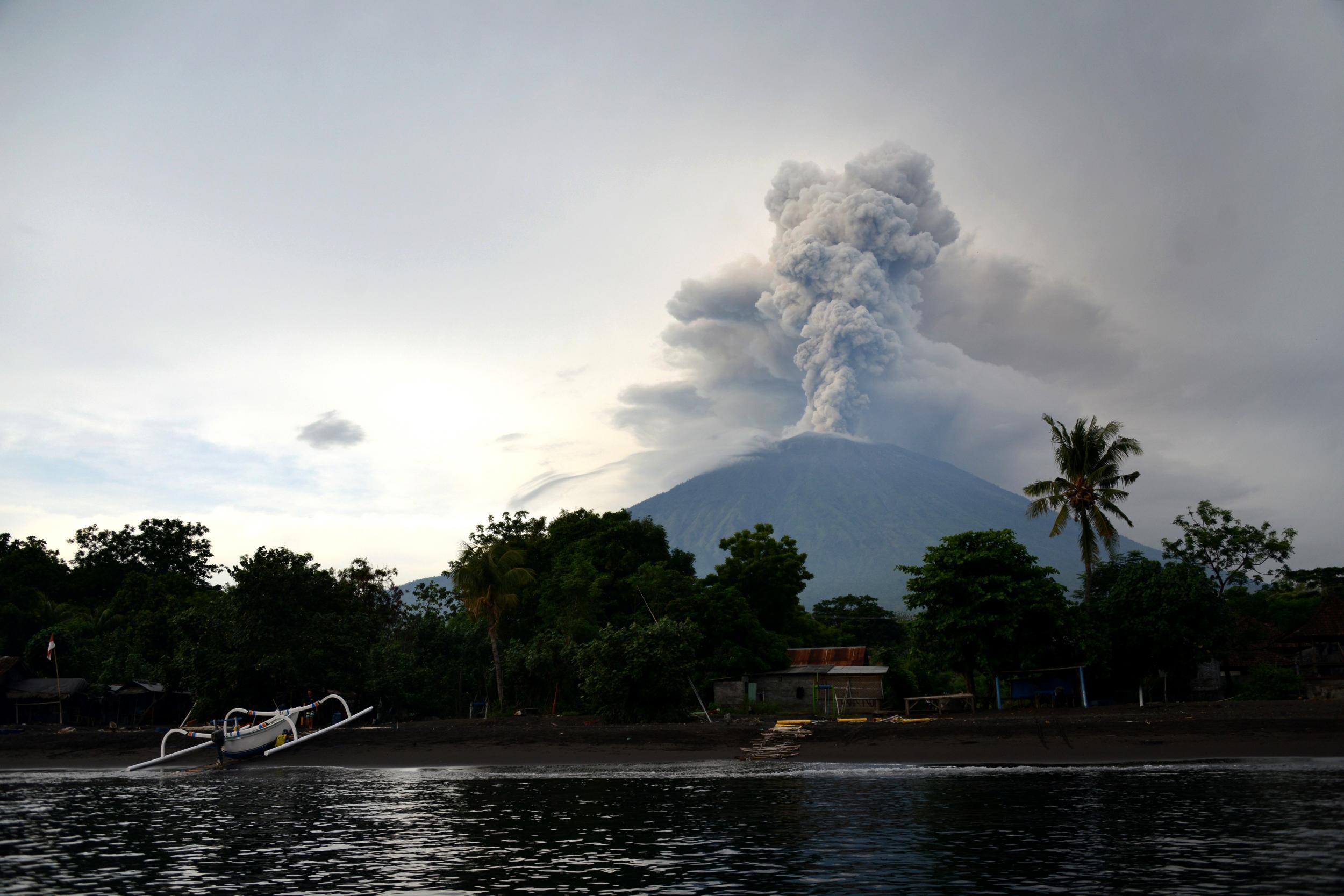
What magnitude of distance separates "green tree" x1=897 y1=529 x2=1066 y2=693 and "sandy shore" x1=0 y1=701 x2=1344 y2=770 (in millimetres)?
2578

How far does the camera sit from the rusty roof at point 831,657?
52.2m

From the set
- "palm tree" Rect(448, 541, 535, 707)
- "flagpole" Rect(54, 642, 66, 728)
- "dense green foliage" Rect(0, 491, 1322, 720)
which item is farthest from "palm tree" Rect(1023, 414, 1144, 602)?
"flagpole" Rect(54, 642, 66, 728)

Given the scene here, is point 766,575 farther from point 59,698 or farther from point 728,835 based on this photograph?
point 59,698

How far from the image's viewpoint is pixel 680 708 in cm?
4228

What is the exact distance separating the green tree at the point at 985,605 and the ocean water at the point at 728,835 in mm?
10641

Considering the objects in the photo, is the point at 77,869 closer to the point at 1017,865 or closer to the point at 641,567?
the point at 1017,865

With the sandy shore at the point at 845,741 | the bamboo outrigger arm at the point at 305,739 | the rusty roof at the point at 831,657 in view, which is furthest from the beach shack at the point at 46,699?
the rusty roof at the point at 831,657

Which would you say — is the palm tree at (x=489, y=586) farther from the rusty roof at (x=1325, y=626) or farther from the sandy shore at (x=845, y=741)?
the rusty roof at (x=1325, y=626)

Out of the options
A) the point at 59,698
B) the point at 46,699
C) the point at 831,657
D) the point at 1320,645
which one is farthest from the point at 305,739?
the point at 1320,645

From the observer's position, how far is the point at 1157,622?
3850 cm

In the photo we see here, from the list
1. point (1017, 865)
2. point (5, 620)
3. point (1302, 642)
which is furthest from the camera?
point (5, 620)

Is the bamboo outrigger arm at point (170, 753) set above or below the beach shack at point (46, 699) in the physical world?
below

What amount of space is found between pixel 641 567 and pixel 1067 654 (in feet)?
80.0

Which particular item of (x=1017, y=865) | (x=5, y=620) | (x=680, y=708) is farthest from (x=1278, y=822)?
(x=5, y=620)
